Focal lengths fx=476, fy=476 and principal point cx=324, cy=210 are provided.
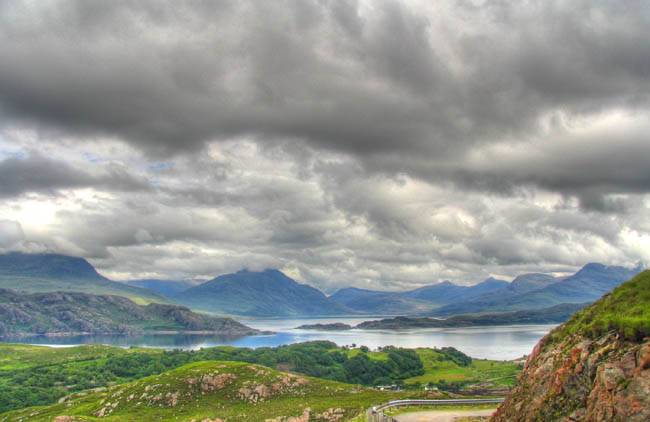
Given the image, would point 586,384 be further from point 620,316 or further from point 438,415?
point 438,415

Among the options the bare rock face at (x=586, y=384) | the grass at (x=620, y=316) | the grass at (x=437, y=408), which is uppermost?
the grass at (x=620, y=316)

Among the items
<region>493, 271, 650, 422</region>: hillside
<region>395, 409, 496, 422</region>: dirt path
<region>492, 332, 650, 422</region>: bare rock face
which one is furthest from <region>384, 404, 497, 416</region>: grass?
<region>492, 332, 650, 422</region>: bare rock face

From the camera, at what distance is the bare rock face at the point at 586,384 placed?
24.7m

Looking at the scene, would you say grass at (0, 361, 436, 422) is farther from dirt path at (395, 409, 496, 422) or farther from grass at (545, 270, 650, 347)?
grass at (545, 270, 650, 347)

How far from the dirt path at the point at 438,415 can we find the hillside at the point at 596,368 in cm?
1735

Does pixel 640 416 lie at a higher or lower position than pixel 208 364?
higher

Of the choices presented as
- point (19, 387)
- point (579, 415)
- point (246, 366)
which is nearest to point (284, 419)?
point (246, 366)

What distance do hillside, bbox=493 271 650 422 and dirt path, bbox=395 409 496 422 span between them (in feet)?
56.9

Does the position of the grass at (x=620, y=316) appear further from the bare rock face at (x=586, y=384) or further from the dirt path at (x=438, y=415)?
the dirt path at (x=438, y=415)

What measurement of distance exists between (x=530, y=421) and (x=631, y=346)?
8677 millimetres

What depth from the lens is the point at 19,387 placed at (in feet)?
626

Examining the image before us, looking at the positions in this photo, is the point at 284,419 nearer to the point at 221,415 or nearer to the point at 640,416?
the point at 221,415

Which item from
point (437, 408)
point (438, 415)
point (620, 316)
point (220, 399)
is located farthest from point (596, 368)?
point (220, 399)

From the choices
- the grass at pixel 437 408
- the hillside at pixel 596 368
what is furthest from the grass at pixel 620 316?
the grass at pixel 437 408
